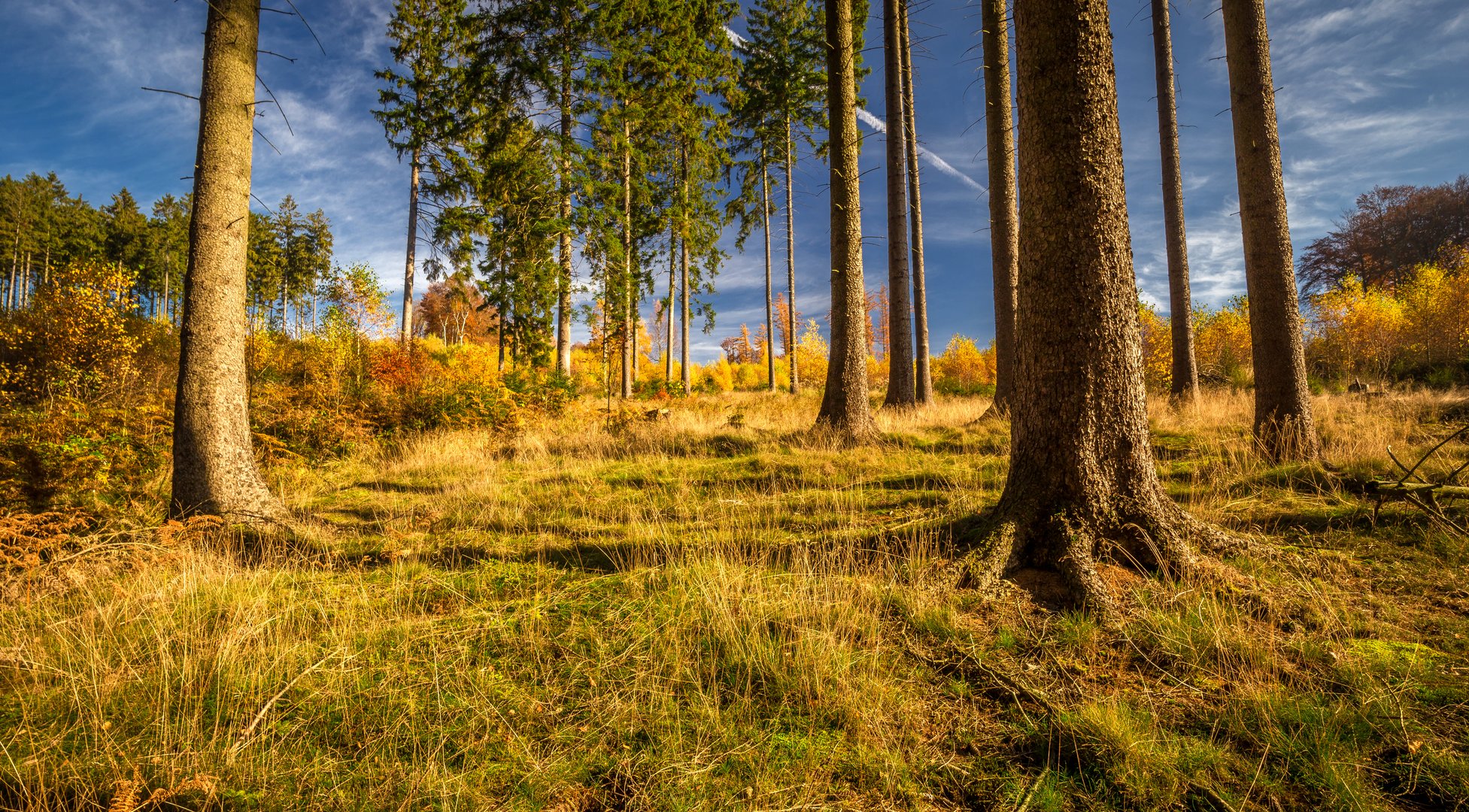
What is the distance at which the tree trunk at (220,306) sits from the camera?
203 inches

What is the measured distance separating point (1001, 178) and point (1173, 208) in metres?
4.02

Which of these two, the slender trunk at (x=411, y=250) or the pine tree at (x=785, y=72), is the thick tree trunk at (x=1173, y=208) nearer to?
the pine tree at (x=785, y=72)

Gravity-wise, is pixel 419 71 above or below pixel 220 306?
above

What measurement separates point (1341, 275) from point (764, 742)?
61.2 m

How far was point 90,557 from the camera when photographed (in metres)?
4.12

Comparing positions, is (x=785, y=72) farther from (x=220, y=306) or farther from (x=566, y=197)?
(x=220, y=306)

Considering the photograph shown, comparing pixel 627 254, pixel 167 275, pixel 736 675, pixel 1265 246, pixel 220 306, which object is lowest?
pixel 736 675

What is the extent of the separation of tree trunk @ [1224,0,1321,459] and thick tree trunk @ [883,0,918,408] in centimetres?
494

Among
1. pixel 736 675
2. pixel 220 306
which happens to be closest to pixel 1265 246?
pixel 736 675

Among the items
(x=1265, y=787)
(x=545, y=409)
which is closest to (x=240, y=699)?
(x=1265, y=787)

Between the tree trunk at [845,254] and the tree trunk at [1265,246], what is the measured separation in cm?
468

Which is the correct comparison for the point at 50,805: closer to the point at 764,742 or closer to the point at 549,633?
the point at 549,633

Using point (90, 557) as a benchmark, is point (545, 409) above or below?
above

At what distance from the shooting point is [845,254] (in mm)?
8336
